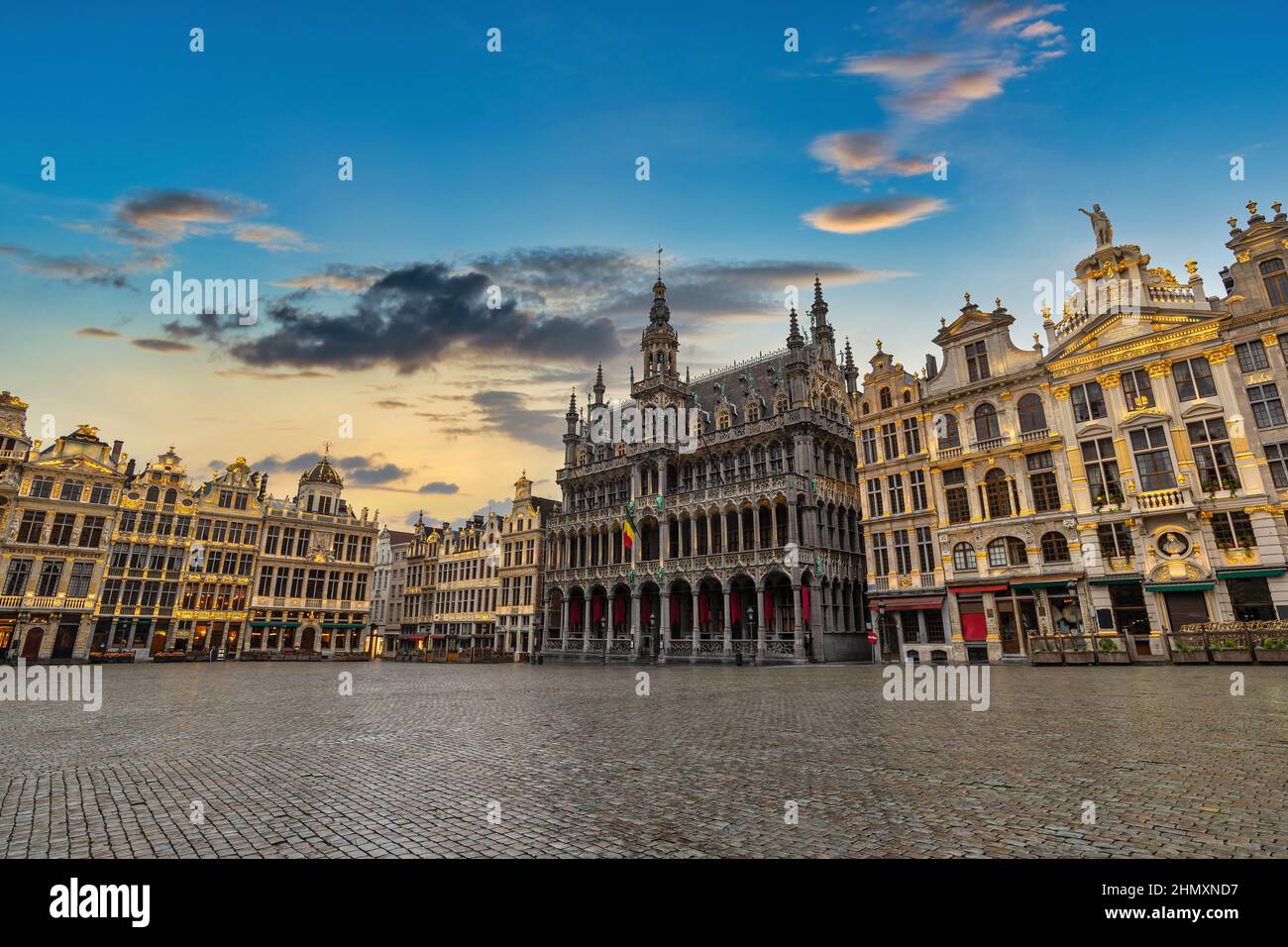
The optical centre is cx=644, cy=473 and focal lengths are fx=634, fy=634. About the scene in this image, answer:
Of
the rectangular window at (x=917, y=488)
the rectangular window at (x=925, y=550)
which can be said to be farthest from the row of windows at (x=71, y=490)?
the rectangular window at (x=925, y=550)

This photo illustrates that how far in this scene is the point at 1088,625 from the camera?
102ft

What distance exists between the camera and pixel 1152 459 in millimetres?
30875

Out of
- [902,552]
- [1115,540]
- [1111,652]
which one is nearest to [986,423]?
[1115,540]

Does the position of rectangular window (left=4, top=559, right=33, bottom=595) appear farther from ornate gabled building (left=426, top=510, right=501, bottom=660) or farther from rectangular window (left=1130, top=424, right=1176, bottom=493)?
rectangular window (left=1130, top=424, right=1176, bottom=493)

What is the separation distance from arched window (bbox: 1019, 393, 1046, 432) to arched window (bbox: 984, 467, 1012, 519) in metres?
2.91

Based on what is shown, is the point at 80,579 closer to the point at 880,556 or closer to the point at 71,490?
the point at 71,490

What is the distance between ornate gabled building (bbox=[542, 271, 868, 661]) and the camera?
42125mm

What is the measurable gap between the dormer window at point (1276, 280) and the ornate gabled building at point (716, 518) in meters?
23.1

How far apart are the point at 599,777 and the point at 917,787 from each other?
3716 millimetres

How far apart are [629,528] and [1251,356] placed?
36.5 m

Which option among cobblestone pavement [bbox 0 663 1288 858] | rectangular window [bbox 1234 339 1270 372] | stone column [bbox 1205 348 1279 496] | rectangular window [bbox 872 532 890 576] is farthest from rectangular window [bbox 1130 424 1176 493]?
cobblestone pavement [bbox 0 663 1288 858]

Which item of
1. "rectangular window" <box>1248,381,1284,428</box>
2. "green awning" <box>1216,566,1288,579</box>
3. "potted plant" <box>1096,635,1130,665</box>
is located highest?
"rectangular window" <box>1248,381,1284,428</box>
